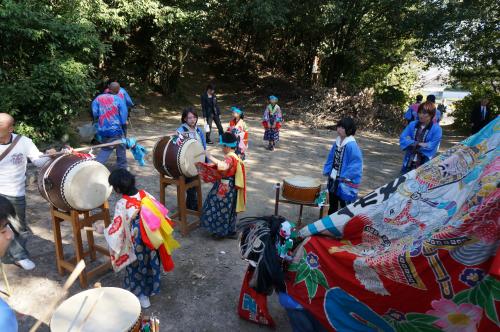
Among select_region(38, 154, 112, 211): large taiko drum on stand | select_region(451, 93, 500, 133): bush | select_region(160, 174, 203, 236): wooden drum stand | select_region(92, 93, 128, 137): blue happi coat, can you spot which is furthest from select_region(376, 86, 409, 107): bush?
select_region(38, 154, 112, 211): large taiko drum on stand

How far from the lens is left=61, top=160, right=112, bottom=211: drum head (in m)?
3.56

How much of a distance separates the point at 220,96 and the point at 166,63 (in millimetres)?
3950

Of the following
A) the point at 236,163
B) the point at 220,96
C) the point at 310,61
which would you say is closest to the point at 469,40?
the point at 310,61

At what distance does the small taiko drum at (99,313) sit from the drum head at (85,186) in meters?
1.35

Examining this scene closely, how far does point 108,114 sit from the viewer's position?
6.52 metres

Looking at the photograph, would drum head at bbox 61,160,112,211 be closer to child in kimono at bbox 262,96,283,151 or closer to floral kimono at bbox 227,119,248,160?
floral kimono at bbox 227,119,248,160

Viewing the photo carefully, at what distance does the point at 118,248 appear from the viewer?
3348mm

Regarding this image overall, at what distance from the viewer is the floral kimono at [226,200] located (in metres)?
4.69

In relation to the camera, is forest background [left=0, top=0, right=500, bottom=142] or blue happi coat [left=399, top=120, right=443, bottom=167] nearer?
blue happi coat [left=399, top=120, right=443, bottom=167]

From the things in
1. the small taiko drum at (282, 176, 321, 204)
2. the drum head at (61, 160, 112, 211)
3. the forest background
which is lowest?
the small taiko drum at (282, 176, 321, 204)

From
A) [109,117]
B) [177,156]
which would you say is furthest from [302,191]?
[109,117]

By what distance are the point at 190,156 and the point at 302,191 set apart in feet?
5.13

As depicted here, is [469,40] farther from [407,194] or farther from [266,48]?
[407,194]

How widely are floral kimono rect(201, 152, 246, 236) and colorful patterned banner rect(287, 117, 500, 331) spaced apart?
6.01ft
